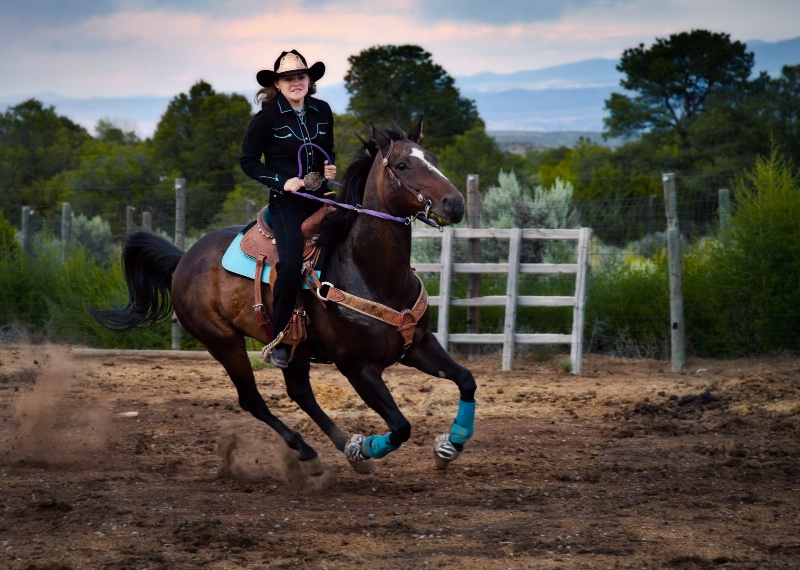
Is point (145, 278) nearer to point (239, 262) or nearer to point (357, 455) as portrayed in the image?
point (239, 262)

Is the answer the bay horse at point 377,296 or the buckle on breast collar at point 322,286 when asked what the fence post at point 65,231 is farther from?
the buckle on breast collar at point 322,286

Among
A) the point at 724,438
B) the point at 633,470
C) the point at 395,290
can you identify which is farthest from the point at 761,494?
the point at 395,290

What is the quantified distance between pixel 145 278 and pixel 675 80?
1390 inches

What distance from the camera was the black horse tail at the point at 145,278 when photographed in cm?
820

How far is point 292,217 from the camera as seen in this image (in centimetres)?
676

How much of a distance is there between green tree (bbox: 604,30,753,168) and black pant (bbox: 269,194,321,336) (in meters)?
33.2

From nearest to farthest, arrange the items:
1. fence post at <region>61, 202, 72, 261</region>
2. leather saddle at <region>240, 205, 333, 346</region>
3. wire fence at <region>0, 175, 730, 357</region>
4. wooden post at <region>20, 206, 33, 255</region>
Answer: leather saddle at <region>240, 205, 333, 346</region>, wire fence at <region>0, 175, 730, 357</region>, fence post at <region>61, 202, 72, 261</region>, wooden post at <region>20, 206, 33, 255</region>

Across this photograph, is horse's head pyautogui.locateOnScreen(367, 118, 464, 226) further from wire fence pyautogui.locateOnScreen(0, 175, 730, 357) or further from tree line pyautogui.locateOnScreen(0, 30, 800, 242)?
tree line pyautogui.locateOnScreen(0, 30, 800, 242)

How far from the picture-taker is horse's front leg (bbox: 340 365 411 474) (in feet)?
20.8

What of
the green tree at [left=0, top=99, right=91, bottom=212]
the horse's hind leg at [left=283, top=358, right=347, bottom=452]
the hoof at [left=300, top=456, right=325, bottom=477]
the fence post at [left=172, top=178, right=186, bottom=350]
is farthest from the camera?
the green tree at [left=0, top=99, right=91, bottom=212]

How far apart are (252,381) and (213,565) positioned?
9.23 feet

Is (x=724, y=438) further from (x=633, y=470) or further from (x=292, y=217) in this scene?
(x=292, y=217)

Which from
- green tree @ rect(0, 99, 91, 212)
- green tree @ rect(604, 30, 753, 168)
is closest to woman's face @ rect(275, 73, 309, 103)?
green tree @ rect(0, 99, 91, 212)

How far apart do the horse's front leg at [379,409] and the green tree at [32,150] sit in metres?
30.6
